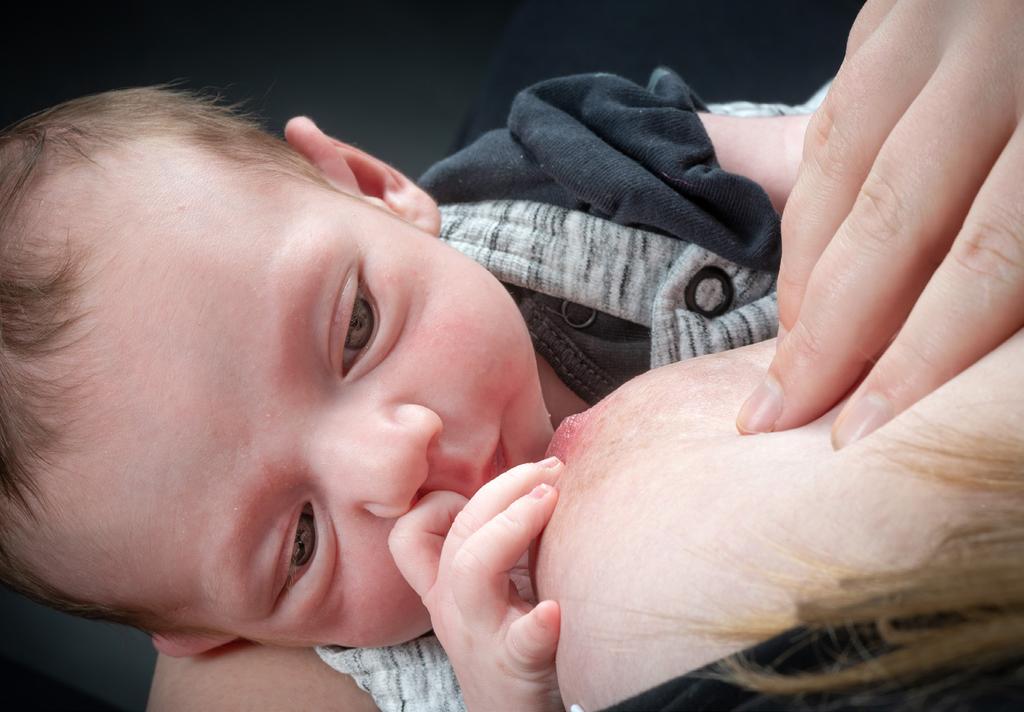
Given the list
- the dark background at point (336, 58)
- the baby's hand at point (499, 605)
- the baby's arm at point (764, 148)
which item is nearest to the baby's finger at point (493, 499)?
the baby's hand at point (499, 605)

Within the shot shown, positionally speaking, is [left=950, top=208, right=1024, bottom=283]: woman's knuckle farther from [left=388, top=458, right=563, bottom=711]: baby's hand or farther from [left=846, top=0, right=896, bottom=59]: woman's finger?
[left=388, top=458, right=563, bottom=711]: baby's hand

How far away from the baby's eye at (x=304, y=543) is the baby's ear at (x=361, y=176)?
0.35 metres

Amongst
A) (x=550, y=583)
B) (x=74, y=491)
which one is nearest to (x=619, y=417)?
(x=550, y=583)

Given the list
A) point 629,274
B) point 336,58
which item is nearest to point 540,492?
point 629,274

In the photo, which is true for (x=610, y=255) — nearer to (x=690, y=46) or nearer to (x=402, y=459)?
(x=402, y=459)

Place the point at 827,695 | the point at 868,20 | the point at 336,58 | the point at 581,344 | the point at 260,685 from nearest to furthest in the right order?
the point at 827,695 < the point at 868,20 < the point at 260,685 < the point at 581,344 < the point at 336,58

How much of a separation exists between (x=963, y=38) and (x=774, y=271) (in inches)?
18.8

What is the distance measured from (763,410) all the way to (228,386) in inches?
17.3

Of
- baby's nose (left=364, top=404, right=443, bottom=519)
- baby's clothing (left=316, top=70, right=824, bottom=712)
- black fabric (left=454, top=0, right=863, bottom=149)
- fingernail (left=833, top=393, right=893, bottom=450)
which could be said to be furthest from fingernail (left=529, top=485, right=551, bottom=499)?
black fabric (left=454, top=0, right=863, bottom=149)

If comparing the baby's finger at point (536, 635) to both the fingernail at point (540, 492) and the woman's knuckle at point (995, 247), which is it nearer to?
the fingernail at point (540, 492)

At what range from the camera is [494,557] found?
66 cm

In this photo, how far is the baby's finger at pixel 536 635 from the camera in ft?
1.98

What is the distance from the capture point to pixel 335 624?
884 millimetres

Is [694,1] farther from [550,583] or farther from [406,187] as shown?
[550,583]
